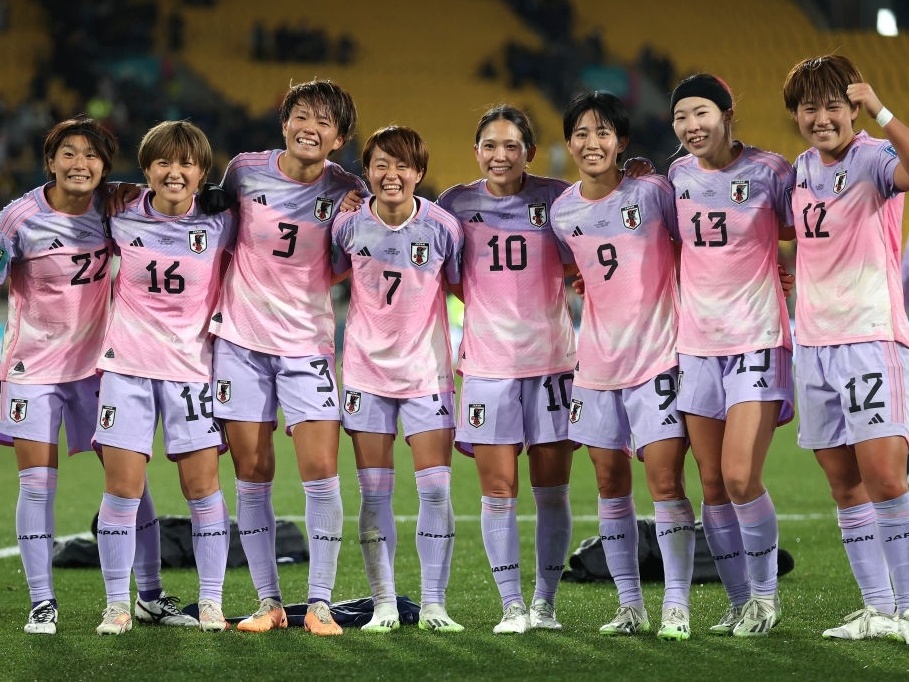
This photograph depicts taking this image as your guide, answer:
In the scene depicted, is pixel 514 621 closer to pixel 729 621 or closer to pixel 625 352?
pixel 729 621

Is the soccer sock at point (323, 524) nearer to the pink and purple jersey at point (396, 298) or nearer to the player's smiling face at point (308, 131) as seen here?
the pink and purple jersey at point (396, 298)

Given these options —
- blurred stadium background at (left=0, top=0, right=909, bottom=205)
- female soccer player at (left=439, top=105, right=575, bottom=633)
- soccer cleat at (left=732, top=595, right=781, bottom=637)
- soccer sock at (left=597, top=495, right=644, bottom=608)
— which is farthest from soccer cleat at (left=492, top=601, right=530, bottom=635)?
blurred stadium background at (left=0, top=0, right=909, bottom=205)

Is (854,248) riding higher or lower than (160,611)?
higher

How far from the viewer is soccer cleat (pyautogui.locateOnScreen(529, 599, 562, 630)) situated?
533 cm

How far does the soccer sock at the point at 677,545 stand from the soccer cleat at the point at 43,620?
8.21 ft

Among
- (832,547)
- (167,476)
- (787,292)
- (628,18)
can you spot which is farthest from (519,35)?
(787,292)

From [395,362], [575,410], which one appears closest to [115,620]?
[395,362]

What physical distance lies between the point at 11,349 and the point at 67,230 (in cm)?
57

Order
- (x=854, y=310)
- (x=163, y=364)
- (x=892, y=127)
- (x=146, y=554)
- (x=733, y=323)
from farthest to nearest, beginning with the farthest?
(x=146, y=554), (x=163, y=364), (x=733, y=323), (x=854, y=310), (x=892, y=127)

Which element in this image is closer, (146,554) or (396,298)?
(396,298)

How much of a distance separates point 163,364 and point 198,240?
538mm

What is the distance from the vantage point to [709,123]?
501 cm

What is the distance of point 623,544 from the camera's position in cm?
522

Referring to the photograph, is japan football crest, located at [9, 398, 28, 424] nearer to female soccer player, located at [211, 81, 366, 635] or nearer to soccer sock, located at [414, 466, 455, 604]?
female soccer player, located at [211, 81, 366, 635]
